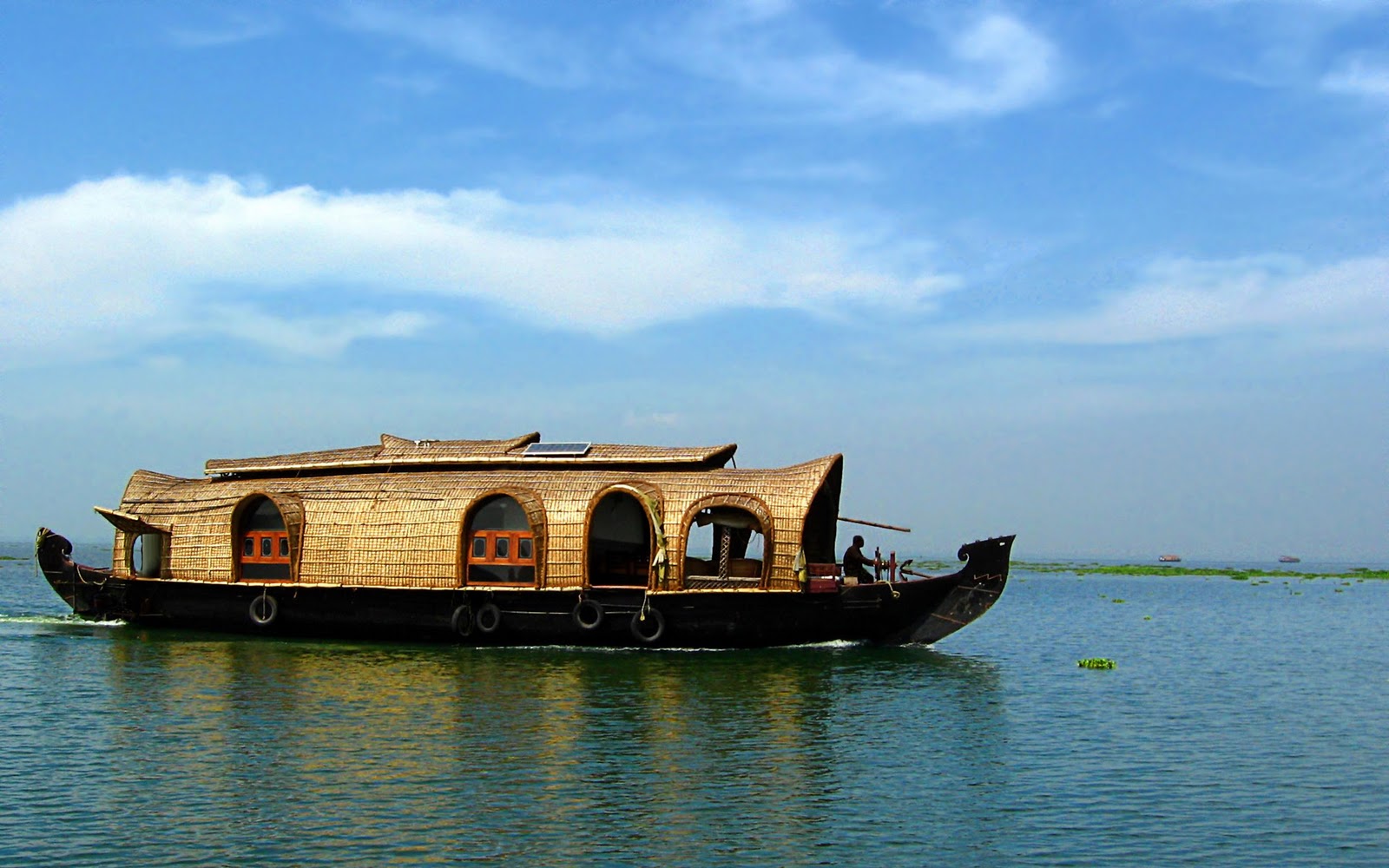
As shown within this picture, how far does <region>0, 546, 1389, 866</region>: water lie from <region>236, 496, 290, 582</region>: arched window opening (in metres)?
1.43

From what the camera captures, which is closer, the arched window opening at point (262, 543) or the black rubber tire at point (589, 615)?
the black rubber tire at point (589, 615)

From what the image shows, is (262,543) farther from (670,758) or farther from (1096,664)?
(1096,664)

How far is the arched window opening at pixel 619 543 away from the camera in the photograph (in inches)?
948

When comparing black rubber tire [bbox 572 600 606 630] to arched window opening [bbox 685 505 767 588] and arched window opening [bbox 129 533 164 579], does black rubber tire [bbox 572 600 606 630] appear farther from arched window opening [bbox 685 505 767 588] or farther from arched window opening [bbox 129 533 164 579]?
arched window opening [bbox 129 533 164 579]

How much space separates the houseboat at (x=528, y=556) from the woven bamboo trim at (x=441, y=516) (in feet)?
0.12

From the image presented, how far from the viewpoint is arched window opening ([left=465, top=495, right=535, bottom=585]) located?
23234 millimetres

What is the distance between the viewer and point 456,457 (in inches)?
983

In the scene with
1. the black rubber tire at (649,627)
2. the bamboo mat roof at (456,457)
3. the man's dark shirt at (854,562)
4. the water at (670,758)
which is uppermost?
the bamboo mat roof at (456,457)

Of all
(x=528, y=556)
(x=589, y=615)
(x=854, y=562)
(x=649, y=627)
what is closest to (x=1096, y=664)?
(x=854, y=562)

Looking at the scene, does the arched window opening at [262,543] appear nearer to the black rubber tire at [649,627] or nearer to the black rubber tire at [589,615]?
the black rubber tire at [589,615]

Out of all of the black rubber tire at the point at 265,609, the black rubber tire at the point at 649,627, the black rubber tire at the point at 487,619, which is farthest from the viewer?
the black rubber tire at the point at 265,609

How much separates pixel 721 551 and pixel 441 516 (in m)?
5.45

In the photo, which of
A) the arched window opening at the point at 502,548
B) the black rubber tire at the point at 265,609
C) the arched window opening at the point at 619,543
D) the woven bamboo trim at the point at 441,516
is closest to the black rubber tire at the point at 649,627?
the woven bamboo trim at the point at 441,516

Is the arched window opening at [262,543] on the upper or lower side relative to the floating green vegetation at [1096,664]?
upper
